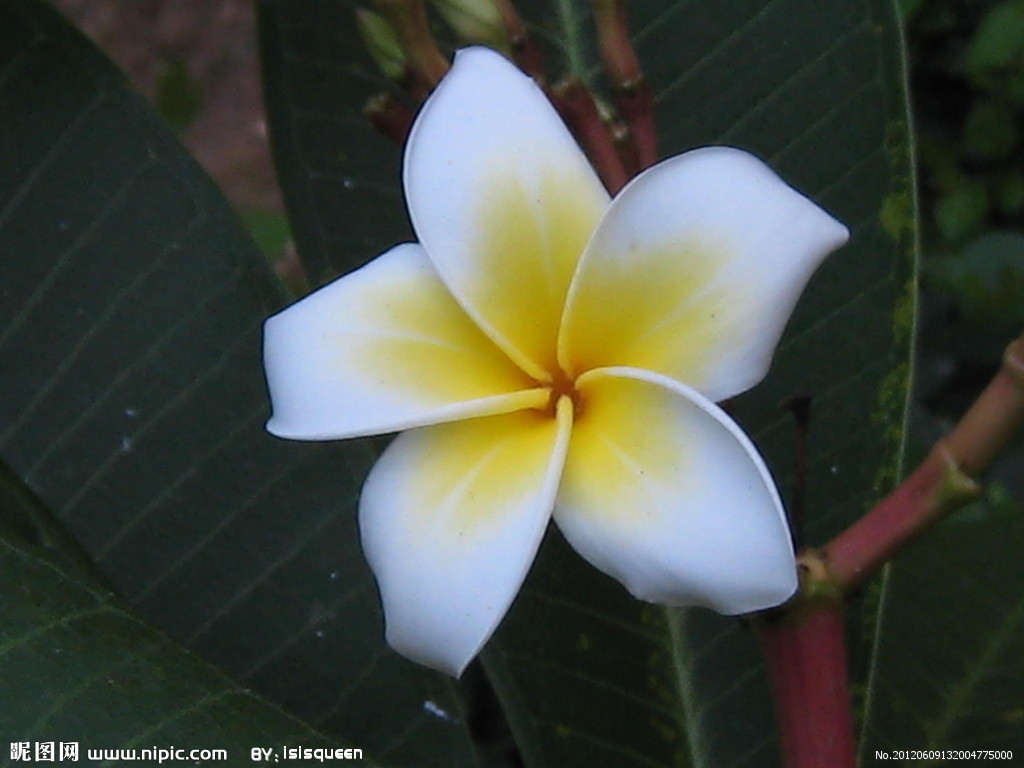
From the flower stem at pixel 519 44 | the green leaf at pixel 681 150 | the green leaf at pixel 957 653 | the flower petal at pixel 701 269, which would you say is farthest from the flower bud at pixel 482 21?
the green leaf at pixel 957 653

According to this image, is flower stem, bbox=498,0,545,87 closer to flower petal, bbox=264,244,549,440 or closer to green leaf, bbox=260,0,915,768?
flower petal, bbox=264,244,549,440

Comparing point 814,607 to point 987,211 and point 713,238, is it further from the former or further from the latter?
point 987,211

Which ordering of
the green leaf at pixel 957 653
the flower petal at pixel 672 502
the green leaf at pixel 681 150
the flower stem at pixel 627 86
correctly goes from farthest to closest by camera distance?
the green leaf at pixel 957 653 < the green leaf at pixel 681 150 < the flower stem at pixel 627 86 < the flower petal at pixel 672 502

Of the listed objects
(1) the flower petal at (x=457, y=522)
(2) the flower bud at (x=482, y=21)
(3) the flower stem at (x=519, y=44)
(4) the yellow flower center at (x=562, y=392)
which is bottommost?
(4) the yellow flower center at (x=562, y=392)

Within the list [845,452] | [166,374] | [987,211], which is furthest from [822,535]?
[987,211]

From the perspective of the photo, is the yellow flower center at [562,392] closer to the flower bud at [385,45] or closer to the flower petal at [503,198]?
the flower petal at [503,198]

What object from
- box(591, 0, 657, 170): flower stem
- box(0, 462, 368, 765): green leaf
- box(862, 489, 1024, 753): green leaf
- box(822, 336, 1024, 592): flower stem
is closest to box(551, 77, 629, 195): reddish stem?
box(591, 0, 657, 170): flower stem

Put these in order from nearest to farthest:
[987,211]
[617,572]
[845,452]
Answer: [617,572] → [845,452] → [987,211]
